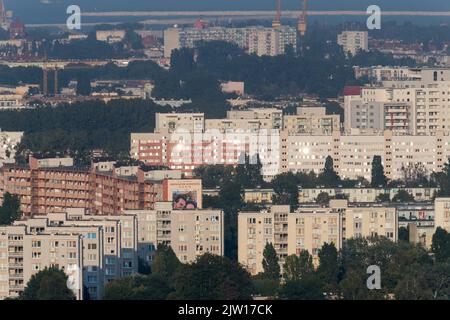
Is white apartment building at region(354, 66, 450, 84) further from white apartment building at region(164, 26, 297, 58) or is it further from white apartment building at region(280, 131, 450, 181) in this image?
white apartment building at region(164, 26, 297, 58)

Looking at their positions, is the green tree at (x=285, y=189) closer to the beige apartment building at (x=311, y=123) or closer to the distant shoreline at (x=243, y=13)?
the beige apartment building at (x=311, y=123)

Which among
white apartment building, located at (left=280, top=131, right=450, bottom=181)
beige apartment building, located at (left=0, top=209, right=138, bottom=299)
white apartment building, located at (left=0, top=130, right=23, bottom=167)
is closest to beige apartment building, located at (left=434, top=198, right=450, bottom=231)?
beige apartment building, located at (left=0, top=209, right=138, bottom=299)

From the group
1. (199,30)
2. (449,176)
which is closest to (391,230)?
(449,176)

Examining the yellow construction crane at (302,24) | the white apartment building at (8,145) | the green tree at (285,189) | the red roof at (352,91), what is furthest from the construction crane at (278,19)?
the green tree at (285,189)

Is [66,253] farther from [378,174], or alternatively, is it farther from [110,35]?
[110,35]
